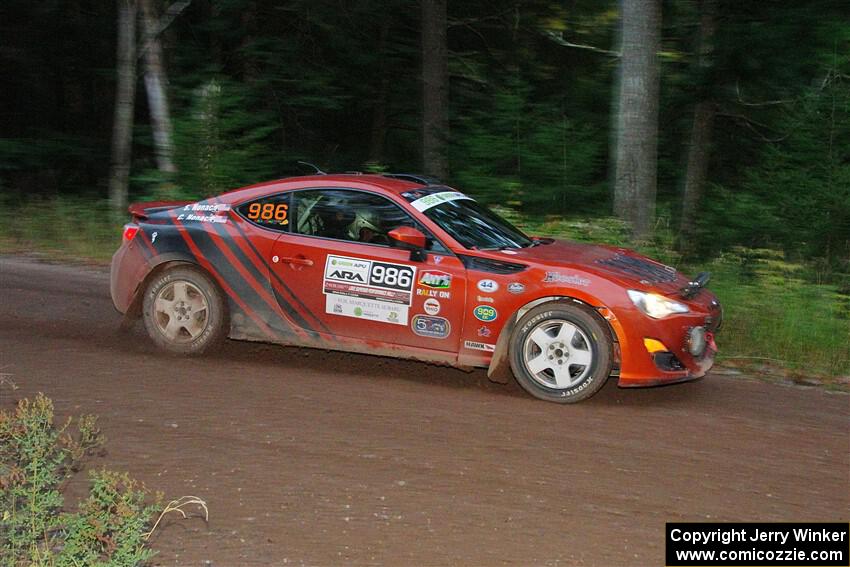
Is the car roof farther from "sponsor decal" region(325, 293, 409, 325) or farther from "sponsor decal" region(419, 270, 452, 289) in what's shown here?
"sponsor decal" region(325, 293, 409, 325)

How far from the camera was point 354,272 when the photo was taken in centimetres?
805

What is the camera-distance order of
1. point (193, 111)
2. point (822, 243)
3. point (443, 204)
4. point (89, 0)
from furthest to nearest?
point (89, 0), point (193, 111), point (822, 243), point (443, 204)

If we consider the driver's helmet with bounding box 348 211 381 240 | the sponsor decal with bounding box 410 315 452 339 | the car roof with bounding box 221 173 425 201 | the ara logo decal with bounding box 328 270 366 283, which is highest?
the car roof with bounding box 221 173 425 201

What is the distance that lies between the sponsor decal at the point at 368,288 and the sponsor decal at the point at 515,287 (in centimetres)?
75

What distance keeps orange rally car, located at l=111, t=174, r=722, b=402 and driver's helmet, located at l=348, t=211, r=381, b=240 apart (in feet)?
0.04

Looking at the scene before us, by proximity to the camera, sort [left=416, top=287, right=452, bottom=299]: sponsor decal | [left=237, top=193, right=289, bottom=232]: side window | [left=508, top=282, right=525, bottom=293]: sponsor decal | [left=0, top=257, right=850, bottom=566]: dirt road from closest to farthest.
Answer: [left=0, top=257, right=850, bottom=566]: dirt road < [left=508, top=282, right=525, bottom=293]: sponsor decal < [left=416, top=287, right=452, bottom=299]: sponsor decal < [left=237, top=193, right=289, bottom=232]: side window

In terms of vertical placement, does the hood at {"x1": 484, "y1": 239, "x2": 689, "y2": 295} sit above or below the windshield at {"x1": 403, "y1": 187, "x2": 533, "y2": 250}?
below

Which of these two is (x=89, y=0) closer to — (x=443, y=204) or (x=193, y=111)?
(x=193, y=111)

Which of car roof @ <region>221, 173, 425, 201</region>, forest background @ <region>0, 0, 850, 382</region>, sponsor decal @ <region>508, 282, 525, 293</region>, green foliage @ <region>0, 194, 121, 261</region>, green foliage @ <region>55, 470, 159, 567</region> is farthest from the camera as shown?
green foliage @ <region>0, 194, 121, 261</region>

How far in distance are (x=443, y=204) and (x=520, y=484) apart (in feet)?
10.4

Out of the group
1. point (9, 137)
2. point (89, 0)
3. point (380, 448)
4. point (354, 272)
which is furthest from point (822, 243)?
point (9, 137)

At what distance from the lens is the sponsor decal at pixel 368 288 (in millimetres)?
7902

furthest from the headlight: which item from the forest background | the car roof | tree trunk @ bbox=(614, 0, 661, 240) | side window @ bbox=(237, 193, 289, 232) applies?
tree trunk @ bbox=(614, 0, 661, 240)

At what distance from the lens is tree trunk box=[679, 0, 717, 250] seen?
→ 18047mm
